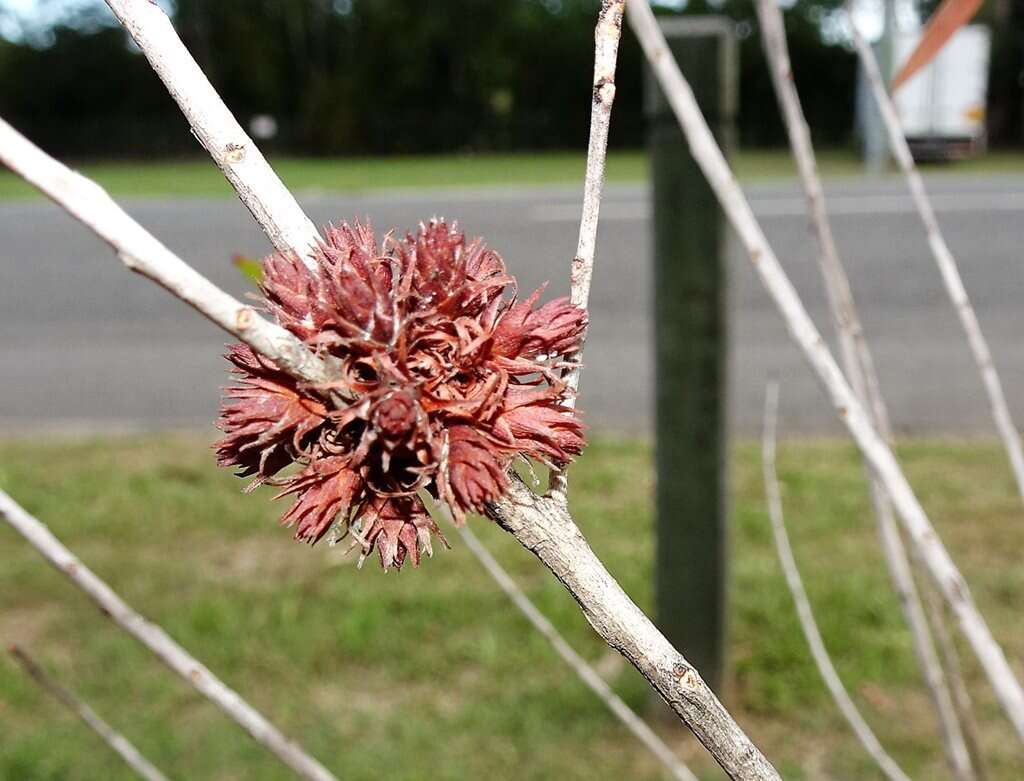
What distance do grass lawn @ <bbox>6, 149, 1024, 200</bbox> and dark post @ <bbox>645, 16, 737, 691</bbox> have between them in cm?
1312

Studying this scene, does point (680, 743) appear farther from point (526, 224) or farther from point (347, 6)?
point (347, 6)

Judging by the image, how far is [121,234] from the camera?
0.36 meters

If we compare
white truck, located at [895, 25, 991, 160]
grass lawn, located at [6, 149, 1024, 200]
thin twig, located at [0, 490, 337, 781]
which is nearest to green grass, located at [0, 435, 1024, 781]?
thin twig, located at [0, 490, 337, 781]

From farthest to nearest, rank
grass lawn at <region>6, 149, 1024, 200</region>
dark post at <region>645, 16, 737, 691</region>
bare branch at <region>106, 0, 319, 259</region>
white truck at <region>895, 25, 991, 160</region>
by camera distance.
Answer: grass lawn at <region>6, 149, 1024, 200</region> → white truck at <region>895, 25, 991, 160</region> → dark post at <region>645, 16, 737, 691</region> → bare branch at <region>106, 0, 319, 259</region>

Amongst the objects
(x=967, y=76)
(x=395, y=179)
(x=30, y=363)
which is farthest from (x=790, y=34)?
(x=30, y=363)

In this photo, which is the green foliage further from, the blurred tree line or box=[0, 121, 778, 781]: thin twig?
box=[0, 121, 778, 781]: thin twig

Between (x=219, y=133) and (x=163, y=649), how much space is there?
46 cm

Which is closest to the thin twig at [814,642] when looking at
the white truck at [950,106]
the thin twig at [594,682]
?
the thin twig at [594,682]

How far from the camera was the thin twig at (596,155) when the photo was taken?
515 mm

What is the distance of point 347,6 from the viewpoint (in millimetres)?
27406

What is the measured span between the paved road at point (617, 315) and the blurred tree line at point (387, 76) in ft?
47.8

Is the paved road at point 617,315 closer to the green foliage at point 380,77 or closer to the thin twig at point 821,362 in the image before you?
the thin twig at point 821,362

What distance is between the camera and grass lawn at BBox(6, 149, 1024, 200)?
55.0ft

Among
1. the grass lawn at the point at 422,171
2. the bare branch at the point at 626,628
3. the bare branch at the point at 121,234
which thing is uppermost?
the bare branch at the point at 121,234
